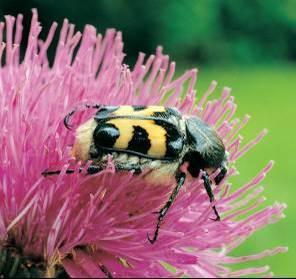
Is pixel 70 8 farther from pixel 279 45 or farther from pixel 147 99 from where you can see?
pixel 147 99

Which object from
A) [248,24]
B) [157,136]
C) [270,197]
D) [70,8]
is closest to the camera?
[157,136]

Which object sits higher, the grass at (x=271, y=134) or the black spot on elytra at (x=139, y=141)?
the black spot on elytra at (x=139, y=141)

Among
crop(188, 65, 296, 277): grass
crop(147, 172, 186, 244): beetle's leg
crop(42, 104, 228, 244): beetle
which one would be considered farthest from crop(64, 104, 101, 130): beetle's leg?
crop(188, 65, 296, 277): grass

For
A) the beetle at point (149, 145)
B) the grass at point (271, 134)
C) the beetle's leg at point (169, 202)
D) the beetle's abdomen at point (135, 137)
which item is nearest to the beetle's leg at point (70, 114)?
the beetle at point (149, 145)

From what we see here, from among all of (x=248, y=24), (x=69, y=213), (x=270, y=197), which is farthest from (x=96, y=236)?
(x=248, y=24)

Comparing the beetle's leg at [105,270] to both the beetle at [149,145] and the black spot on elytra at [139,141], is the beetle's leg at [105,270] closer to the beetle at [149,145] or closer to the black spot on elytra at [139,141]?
the beetle at [149,145]

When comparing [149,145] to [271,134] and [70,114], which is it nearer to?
[70,114]
